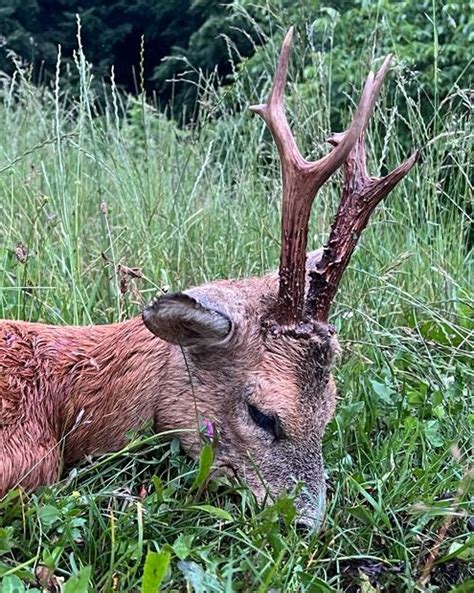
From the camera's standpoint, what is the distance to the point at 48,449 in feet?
9.19

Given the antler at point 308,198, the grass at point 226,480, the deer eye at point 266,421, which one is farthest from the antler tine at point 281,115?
the grass at point 226,480

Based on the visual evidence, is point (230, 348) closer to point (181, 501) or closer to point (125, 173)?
point (181, 501)

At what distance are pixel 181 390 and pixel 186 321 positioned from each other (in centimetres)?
28

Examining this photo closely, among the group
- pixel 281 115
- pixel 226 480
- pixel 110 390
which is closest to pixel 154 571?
pixel 226 480

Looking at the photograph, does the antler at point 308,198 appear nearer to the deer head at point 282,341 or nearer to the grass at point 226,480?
the deer head at point 282,341

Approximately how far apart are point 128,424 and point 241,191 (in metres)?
2.92

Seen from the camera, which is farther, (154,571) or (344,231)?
(344,231)

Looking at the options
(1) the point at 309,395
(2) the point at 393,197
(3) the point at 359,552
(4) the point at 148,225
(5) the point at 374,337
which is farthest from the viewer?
(2) the point at 393,197

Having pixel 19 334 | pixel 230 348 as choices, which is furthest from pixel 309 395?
pixel 19 334

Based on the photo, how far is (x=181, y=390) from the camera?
9.36ft

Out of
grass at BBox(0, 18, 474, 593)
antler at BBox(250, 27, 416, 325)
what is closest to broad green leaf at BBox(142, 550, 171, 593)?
grass at BBox(0, 18, 474, 593)

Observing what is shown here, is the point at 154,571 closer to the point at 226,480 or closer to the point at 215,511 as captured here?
the point at 215,511

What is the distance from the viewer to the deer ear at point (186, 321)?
260cm

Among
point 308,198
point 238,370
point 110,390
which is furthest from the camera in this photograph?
point 110,390
